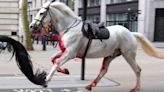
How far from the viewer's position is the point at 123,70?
48.2 feet

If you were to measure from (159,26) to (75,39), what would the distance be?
136 feet

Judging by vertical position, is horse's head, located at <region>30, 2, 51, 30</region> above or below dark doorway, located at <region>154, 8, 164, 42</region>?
above

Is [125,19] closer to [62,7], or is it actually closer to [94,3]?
[94,3]

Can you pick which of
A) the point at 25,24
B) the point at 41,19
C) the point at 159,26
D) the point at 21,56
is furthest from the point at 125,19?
the point at 21,56

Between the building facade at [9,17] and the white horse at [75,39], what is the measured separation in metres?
17.1

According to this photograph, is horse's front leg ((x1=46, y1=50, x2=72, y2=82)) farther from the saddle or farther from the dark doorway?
the dark doorway

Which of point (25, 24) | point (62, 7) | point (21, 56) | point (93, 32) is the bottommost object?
point (25, 24)

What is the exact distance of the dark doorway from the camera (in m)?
48.7

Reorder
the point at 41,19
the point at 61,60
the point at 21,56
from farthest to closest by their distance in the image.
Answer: the point at 41,19
the point at 61,60
the point at 21,56

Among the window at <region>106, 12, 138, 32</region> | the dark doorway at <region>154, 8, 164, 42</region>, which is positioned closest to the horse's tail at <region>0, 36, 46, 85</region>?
the dark doorway at <region>154, 8, 164, 42</region>

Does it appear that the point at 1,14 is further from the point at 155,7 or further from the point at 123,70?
the point at 155,7

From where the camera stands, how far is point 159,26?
161ft

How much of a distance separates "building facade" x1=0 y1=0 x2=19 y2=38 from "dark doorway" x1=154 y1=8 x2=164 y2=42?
83.9 feet

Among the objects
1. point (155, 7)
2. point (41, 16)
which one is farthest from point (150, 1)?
point (41, 16)
